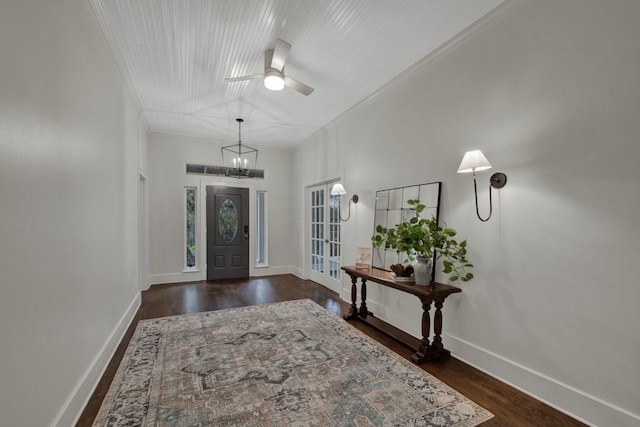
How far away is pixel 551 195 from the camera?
2.09 meters

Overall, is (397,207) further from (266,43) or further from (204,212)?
(204,212)

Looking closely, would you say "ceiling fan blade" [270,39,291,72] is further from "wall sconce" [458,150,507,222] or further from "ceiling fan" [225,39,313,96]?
"wall sconce" [458,150,507,222]

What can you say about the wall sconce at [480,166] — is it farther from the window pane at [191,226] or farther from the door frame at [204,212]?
the window pane at [191,226]

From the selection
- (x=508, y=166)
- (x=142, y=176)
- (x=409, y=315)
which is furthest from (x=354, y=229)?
(x=142, y=176)

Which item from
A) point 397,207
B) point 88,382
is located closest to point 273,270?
point 397,207

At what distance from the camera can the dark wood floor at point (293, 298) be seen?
1.95m

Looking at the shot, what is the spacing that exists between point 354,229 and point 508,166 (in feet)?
7.91

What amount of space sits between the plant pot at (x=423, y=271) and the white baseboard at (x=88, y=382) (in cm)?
272

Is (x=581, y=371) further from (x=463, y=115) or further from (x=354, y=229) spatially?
(x=354, y=229)

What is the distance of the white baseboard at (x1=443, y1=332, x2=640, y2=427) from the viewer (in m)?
1.76

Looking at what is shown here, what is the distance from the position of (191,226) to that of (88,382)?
4185 mm

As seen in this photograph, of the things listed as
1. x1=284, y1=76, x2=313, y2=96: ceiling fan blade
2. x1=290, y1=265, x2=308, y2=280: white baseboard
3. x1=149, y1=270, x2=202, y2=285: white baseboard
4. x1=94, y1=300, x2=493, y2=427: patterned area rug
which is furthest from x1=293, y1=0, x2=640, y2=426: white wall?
x1=149, y1=270, x2=202, y2=285: white baseboard

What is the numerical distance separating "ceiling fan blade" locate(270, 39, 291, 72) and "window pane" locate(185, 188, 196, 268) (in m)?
3.96

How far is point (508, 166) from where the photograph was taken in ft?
7.72
